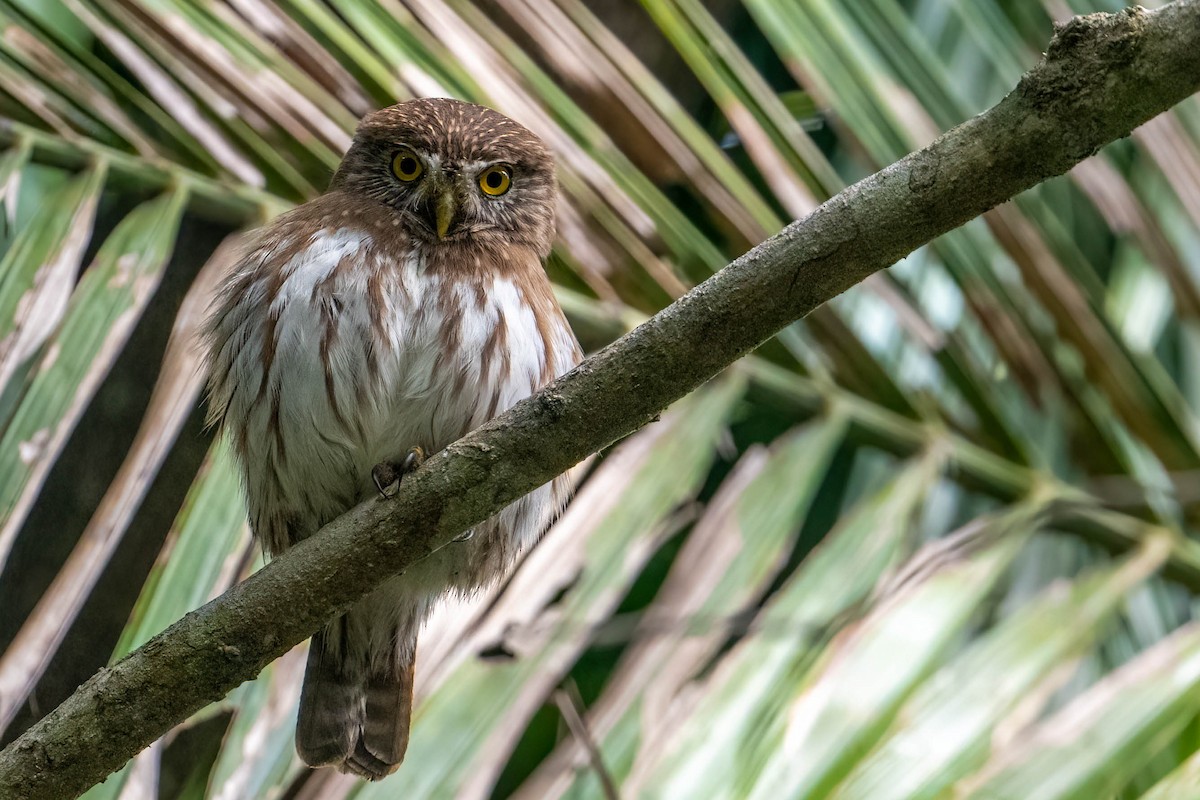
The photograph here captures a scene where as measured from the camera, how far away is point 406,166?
3.48 meters

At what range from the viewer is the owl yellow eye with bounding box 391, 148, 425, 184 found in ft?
11.3

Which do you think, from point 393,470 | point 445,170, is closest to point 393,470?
point 393,470

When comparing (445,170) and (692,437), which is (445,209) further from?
(692,437)

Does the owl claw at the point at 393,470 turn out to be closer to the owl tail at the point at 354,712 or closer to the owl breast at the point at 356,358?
the owl breast at the point at 356,358

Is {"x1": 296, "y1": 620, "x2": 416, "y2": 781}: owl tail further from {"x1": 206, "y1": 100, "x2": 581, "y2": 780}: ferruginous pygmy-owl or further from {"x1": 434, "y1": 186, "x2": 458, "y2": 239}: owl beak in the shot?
{"x1": 434, "y1": 186, "x2": 458, "y2": 239}: owl beak

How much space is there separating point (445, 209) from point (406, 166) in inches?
8.9

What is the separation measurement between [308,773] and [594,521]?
0.80m

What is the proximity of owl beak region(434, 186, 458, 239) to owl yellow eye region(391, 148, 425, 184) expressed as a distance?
0.12m

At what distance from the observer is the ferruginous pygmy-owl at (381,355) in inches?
122

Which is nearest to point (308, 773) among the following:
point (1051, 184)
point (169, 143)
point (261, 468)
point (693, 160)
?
point (261, 468)

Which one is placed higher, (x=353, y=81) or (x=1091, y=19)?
(x=353, y=81)

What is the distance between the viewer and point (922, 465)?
3291 millimetres

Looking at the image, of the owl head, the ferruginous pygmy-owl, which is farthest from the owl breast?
the owl head

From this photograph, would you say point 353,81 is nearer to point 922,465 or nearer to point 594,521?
point 594,521
